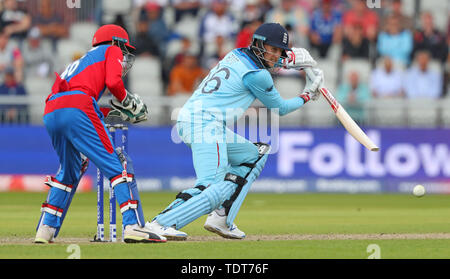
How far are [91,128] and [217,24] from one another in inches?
454

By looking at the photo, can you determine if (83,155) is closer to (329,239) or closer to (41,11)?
(329,239)

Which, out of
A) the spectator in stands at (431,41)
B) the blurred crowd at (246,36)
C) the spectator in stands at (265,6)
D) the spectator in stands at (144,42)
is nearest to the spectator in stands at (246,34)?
the blurred crowd at (246,36)

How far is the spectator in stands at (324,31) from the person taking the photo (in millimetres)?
19438

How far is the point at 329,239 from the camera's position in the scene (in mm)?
9109

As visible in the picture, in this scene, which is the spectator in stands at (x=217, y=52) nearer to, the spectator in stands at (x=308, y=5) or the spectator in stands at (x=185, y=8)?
the spectator in stands at (x=185, y=8)

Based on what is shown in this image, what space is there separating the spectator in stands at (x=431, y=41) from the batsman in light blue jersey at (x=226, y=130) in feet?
33.5

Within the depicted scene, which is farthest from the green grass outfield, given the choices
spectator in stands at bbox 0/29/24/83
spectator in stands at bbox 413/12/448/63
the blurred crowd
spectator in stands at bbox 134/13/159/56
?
spectator in stands at bbox 413/12/448/63

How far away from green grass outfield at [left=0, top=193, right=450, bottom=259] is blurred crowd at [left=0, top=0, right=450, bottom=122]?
286 centimetres

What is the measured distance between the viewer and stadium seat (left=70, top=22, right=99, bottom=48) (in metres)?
19.3

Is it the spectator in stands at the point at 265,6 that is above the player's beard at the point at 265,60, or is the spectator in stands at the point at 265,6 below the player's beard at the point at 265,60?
above

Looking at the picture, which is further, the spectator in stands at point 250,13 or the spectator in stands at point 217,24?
the spectator in stands at point 217,24

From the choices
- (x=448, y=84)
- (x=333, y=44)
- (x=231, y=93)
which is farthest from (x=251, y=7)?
(x=231, y=93)

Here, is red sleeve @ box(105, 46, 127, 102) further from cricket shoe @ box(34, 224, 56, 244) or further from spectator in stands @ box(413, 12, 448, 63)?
spectator in stands @ box(413, 12, 448, 63)

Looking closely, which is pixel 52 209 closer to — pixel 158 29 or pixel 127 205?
pixel 127 205
